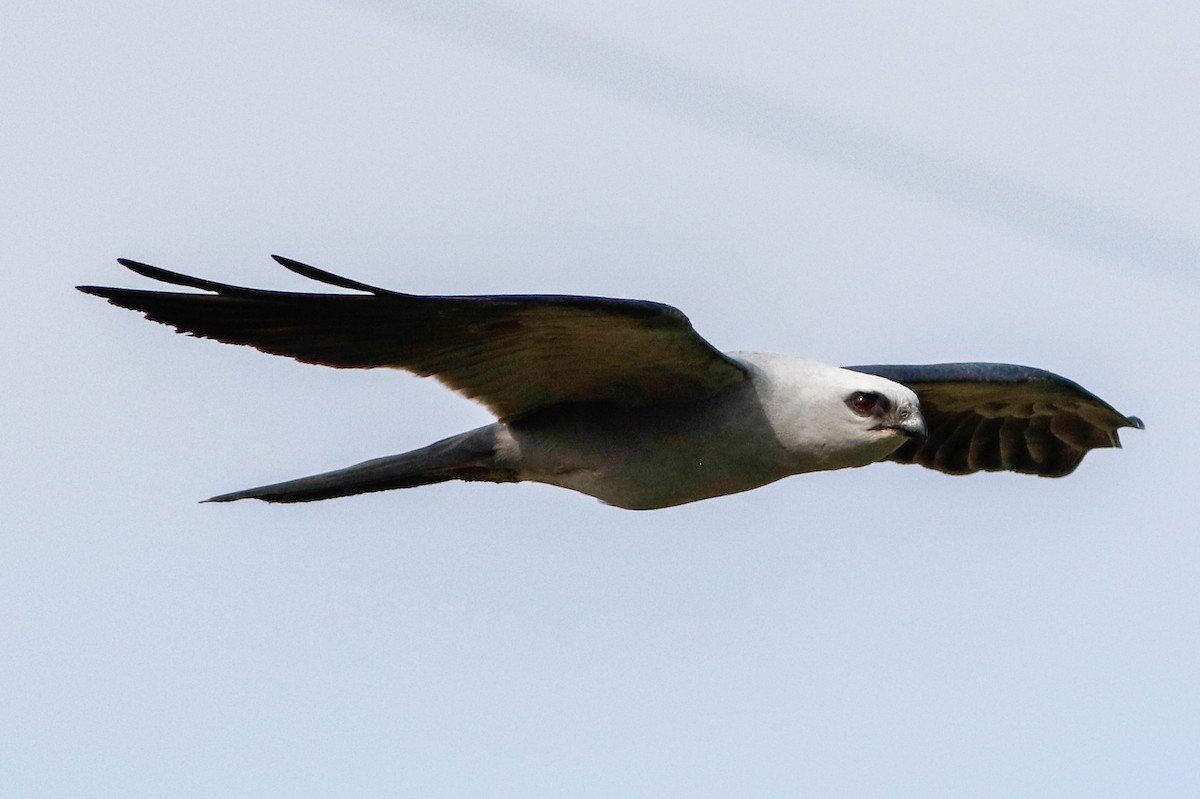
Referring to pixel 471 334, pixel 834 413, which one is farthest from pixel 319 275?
pixel 834 413

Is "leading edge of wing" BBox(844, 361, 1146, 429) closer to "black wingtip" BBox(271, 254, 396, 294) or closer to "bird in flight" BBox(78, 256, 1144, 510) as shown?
"bird in flight" BBox(78, 256, 1144, 510)

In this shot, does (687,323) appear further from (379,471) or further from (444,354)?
(379,471)

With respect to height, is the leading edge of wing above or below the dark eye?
above

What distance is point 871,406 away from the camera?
7.78 metres

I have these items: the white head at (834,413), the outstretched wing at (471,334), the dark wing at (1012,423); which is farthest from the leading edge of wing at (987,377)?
the outstretched wing at (471,334)

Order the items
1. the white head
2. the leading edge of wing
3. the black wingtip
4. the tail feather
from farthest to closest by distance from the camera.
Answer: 1. the leading edge of wing
2. the tail feather
3. the white head
4. the black wingtip

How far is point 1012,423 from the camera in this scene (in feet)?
34.1

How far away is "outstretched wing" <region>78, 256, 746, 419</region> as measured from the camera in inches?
269

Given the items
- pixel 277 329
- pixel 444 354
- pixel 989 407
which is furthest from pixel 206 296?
pixel 989 407

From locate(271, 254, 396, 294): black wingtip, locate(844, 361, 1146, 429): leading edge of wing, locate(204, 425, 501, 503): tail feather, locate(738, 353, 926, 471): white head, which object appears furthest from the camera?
locate(844, 361, 1146, 429): leading edge of wing

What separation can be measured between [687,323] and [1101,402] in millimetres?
3928

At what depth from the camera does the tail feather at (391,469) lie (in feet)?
26.8

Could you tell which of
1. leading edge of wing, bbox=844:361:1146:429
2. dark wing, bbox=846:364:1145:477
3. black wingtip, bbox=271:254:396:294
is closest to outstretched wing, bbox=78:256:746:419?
black wingtip, bbox=271:254:396:294

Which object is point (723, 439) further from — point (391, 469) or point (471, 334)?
point (391, 469)
